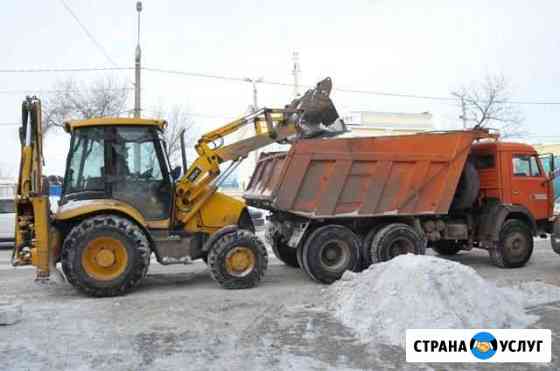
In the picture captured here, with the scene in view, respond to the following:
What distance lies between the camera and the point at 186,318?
22.9ft

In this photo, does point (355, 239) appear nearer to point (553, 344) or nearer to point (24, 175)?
point (553, 344)

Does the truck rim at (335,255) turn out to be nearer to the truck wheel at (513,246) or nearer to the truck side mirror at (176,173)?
the truck side mirror at (176,173)

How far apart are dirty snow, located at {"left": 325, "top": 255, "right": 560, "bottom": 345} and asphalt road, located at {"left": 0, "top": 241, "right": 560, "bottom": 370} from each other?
0.27m

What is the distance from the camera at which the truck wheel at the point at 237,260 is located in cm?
873

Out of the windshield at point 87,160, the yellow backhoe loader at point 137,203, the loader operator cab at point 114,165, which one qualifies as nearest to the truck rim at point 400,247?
the yellow backhoe loader at point 137,203

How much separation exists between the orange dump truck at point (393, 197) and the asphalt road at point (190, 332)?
1.05m

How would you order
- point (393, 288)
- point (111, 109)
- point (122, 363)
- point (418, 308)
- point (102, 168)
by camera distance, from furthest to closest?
1. point (111, 109)
2. point (102, 168)
3. point (393, 288)
4. point (418, 308)
5. point (122, 363)

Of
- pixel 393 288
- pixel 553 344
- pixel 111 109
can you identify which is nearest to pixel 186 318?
pixel 393 288

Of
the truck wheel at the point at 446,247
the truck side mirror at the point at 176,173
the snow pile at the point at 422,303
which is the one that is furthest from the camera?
the truck wheel at the point at 446,247

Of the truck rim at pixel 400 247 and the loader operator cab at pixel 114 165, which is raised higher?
the loader operator cab at pixel 114 165

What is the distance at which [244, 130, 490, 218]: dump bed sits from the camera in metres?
9.34

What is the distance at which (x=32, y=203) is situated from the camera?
809 centimetres

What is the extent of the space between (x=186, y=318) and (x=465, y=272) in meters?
3.51

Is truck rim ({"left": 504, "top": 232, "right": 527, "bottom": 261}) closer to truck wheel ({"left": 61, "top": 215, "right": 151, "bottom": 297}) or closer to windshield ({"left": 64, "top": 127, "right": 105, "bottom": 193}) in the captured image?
truck wheel ({"left": 61, "top": 215, "right": 151, "bottom": 297})
